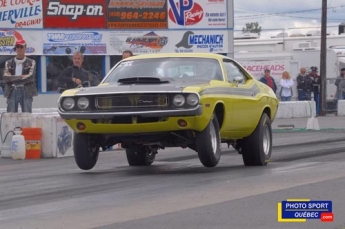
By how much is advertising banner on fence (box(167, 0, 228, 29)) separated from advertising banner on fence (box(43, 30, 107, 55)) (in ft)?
8.76

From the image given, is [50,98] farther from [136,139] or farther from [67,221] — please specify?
[67,221]

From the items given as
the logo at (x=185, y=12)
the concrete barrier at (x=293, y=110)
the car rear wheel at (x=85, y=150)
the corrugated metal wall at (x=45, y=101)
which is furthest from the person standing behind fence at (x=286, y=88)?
the car rear wheel at (x=85, y=150)

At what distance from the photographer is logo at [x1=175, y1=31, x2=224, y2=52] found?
110 ft

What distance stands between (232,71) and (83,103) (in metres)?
2.57

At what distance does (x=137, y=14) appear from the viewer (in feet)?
108

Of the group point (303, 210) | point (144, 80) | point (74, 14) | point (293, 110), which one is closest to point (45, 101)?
point (74, 14)

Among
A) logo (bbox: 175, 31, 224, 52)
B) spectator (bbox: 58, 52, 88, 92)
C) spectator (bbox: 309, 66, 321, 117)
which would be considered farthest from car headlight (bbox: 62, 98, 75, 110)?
spectator (bbox: 309, 66, 321, 117)

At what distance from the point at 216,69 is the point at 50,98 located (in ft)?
61.0

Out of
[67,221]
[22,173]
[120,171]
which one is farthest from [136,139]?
[67,221]

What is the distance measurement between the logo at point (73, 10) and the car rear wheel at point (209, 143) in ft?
64.8

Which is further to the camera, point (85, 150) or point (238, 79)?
point (238, 79)

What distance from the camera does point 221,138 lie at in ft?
43.2

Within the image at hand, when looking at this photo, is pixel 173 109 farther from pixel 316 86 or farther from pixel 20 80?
pixel 316 86

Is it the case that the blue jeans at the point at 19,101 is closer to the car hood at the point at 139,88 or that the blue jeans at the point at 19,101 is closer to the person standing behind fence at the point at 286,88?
the car hood at the point at 139,88
